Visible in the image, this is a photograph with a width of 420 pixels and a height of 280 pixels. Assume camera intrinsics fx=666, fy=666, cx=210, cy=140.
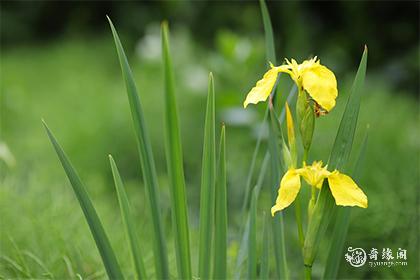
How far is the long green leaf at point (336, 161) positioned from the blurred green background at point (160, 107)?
29 cm

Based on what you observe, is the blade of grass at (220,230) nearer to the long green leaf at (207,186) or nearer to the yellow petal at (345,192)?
the long green leaf at (207,186)

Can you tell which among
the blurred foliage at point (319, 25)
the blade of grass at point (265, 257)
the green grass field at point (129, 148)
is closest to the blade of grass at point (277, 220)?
the blade of grass at point (265, 257)

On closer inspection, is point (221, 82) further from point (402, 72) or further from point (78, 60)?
point (78, 60)

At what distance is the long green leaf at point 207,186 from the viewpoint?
681 mm

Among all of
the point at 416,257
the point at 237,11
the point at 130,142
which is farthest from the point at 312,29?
the point at 416,257

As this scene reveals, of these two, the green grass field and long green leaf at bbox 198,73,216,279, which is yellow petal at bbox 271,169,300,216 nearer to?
long green leaf at bbox 198,73,216,279

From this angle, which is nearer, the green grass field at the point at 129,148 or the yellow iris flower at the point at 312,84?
the yellow iris flower at the point at 312,84

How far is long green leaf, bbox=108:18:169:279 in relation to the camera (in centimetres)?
68

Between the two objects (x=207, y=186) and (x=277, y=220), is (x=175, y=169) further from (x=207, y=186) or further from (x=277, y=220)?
(x=277, y=220)

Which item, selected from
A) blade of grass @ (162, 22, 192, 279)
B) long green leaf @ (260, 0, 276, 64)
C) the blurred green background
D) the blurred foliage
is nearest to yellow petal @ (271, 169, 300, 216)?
blade of grass @ (162, 22, 192, 279)

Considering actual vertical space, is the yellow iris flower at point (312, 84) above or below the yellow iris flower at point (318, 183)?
above

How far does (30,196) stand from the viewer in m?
1.29

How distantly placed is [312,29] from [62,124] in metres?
1.15

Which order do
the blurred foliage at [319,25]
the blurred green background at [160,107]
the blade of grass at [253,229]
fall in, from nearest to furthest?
1. the blade of grass at [253,229]
2. the blurred green background at [160,107]
3. the blurred foliage at [319,25]
